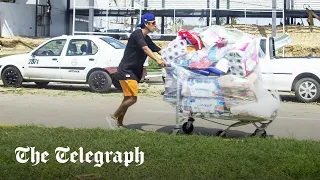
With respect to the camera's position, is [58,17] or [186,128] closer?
[186,128]

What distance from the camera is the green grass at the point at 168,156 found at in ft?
19.4

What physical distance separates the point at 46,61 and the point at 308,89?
751 cm

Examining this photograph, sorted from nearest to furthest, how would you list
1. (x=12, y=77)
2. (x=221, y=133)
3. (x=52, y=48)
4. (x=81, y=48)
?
1. (x=221, y=133)
2. (x=81, y=48)
3. (x=52, y=48)
4. (x=12, y=77)

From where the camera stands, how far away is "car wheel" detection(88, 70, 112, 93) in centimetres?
1557

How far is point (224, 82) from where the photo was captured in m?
8.13

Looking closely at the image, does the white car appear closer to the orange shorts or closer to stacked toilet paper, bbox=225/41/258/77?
the orange shorts

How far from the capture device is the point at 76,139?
7.62 m

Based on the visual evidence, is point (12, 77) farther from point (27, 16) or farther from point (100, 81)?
point (27, 16)

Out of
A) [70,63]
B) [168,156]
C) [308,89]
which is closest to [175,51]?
[168,156]

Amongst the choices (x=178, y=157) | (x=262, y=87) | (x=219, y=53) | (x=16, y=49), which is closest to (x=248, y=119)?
(x=262, y=87)

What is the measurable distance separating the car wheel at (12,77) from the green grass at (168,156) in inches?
322

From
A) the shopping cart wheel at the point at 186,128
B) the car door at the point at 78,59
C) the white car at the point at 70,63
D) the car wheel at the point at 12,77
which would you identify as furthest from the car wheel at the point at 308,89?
the car wheel at the point at 12,77

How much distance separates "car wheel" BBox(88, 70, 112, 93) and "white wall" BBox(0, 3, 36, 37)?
89.3ft

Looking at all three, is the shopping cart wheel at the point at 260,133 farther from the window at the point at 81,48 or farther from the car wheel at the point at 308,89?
the window at the point at 81,48
